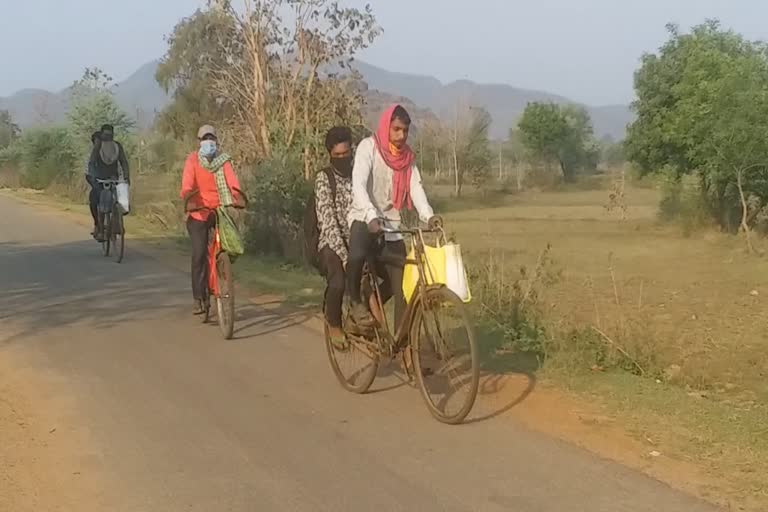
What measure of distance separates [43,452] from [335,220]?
2610 millimetres

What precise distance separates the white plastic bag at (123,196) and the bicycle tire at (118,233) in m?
0.13

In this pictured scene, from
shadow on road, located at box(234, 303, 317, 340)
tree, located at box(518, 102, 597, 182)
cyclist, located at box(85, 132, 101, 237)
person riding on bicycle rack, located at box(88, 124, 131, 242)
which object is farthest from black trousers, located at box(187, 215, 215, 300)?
tree, located at box(518, 102, 597, 182)

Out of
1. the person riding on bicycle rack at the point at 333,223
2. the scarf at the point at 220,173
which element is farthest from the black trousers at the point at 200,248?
the person riding on bicycle rack at the point at 333,223

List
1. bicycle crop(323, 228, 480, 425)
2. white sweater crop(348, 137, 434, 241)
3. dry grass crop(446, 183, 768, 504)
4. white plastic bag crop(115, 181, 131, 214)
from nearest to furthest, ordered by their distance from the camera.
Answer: dry grass crop(446, 183, 768, 504) → bicycle crop(323, 228, 480, 425) → white sweater crop(348, 137, 434, 241) → white plastic bag crop(115, 181, 131, 214)

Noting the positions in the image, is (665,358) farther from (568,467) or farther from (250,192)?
(250,192)

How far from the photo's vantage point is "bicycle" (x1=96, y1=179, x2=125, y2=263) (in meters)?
15.4

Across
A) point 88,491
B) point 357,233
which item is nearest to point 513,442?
point 357,233

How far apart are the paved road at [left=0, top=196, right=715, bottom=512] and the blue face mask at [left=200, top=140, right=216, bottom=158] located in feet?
5.92

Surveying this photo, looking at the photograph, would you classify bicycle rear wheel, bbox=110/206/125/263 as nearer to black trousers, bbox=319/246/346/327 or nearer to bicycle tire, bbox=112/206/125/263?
bicycle tire, bbox=112/206/125/263

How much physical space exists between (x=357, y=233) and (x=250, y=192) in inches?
407

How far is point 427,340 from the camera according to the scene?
6488mm

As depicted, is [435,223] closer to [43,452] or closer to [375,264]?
[375,264]

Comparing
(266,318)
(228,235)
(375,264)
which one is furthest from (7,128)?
(375,264)

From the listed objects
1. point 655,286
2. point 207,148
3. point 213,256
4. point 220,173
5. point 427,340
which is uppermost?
point 207,148
